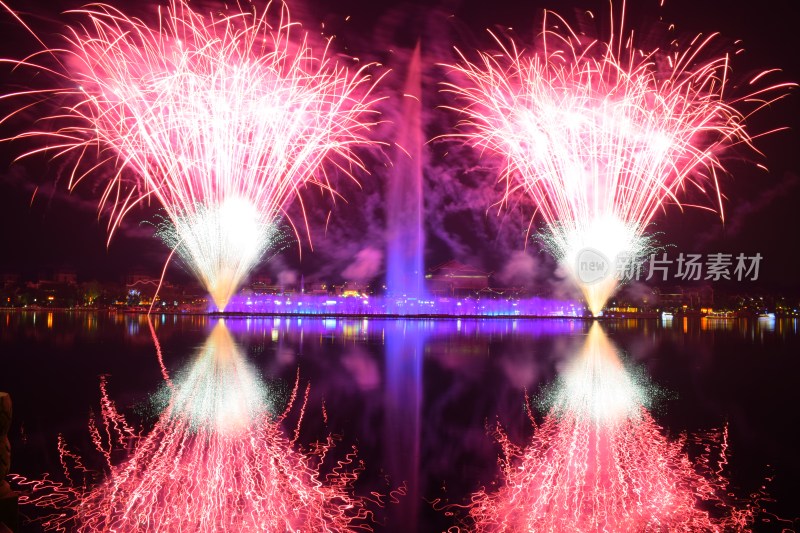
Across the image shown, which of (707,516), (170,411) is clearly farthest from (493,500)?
(170,411)

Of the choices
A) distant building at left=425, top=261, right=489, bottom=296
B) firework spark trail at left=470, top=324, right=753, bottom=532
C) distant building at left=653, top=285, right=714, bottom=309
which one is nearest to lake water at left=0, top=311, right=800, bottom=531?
firework spark trail at left=470, top=324, right=753, bottom=532

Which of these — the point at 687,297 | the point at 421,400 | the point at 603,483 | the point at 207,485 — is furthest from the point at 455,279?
the point at 207,485

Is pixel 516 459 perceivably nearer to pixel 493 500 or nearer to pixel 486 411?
pixel 493 500

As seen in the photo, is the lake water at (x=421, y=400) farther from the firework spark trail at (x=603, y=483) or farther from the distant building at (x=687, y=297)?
the distant building at (x=687, y=297)

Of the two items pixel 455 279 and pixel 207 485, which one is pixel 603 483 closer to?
pixel 207 485

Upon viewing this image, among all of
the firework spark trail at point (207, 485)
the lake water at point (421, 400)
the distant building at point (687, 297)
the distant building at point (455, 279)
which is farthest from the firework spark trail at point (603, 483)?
the distant building at point (687, 297)

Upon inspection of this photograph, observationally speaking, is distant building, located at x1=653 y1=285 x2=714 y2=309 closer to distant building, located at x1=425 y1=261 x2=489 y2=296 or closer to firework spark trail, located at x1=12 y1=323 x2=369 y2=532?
distant building, located at x1=425 y1=261 x2=489 y2=296
